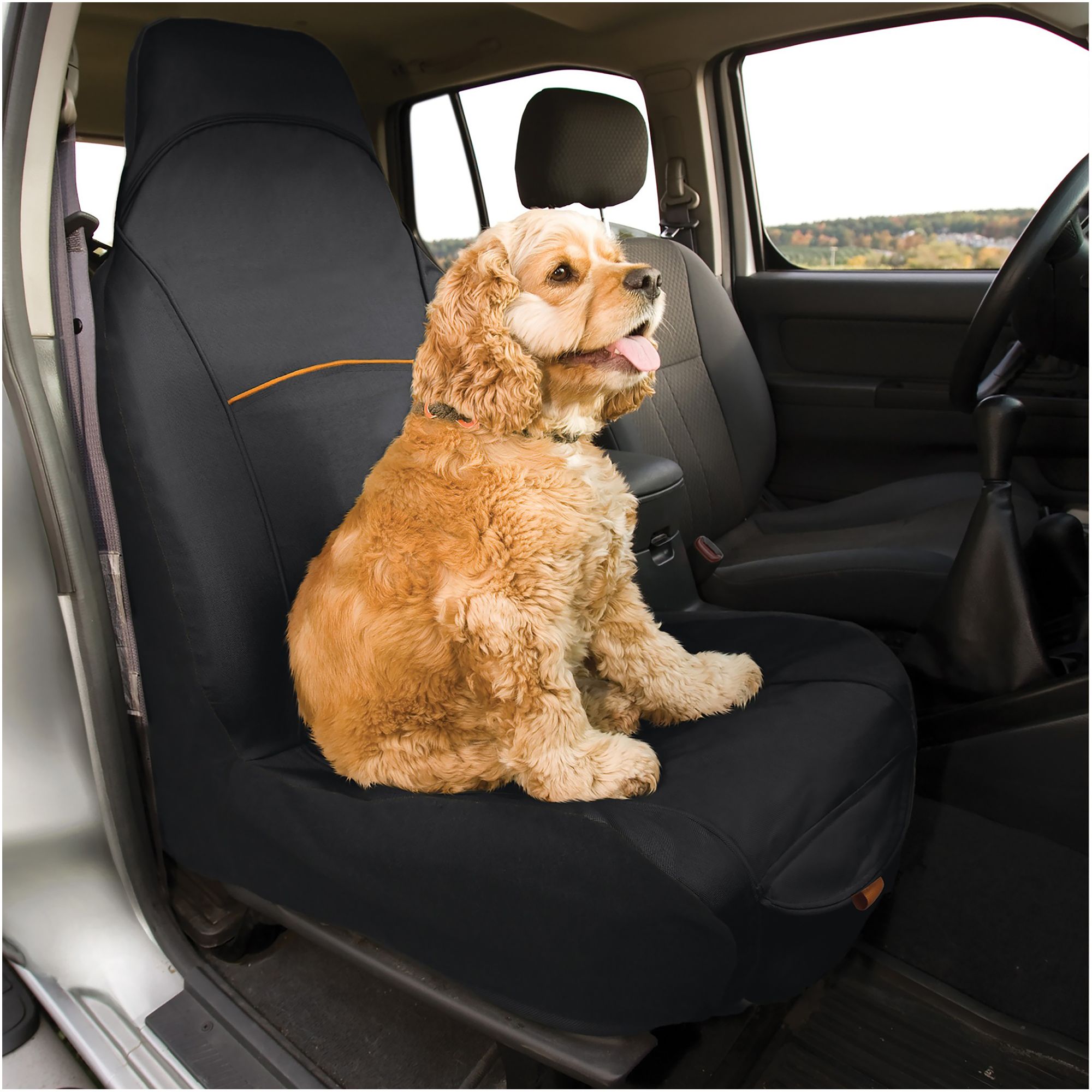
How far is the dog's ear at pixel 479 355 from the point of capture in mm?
1413

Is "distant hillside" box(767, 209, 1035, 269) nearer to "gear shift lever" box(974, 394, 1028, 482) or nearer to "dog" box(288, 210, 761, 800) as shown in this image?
"gear shift lever" box(974, 394, 1028, 482)

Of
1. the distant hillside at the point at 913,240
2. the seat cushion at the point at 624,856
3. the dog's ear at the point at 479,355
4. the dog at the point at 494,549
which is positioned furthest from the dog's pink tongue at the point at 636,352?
the distant hillside at the point at 913,240

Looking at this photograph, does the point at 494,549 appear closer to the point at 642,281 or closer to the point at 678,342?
the point at 642,281

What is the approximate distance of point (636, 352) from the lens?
1.46 m

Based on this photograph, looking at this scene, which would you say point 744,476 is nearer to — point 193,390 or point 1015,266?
point 1015,266

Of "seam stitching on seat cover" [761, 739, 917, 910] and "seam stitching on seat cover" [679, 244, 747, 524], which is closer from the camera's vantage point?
"seam stitching on seat cover" [761, 739, 917, 910]

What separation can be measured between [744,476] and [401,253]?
1.43 metres

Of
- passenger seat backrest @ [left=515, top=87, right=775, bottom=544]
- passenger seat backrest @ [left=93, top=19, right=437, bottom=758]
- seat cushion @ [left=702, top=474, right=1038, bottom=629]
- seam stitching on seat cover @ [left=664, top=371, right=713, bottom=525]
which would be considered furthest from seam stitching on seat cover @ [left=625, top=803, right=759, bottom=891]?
seam stitching on seat cover @ [left=664, top=371, right=713, bottom=525]

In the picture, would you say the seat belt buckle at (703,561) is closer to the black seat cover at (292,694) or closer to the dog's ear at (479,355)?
the black seat cover at (292,694)

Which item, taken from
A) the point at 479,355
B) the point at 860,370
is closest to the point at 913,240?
the point at 860,370

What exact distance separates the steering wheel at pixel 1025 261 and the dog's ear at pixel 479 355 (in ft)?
3.34

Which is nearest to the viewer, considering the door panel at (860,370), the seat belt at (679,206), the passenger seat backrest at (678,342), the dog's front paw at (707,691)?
the dog's front paw at (707,691)

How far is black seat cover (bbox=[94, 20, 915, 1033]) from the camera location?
1280 mm

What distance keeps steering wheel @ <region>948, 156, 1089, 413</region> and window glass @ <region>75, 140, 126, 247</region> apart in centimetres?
162
